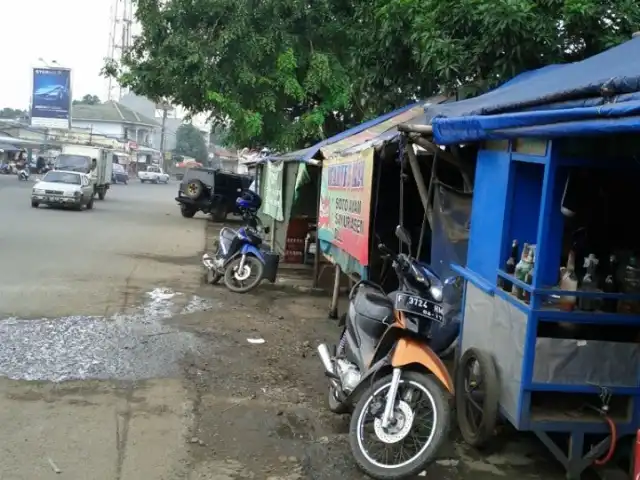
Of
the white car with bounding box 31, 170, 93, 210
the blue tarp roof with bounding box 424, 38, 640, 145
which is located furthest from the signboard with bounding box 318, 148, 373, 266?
the white car with bounding box 31, 170, 93, 210

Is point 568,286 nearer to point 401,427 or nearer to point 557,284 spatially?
point 557,284

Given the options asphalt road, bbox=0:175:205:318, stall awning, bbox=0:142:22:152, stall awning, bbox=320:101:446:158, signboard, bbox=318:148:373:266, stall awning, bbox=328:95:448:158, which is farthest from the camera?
stall awning, bbox=0:142:22:152

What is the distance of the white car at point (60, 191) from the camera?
79.5ft

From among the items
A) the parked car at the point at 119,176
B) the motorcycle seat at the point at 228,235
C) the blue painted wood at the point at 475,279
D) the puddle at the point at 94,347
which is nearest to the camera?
the blue painted wood at the point at 475,279

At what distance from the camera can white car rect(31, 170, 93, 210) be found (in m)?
24.2

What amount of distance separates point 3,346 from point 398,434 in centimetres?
430

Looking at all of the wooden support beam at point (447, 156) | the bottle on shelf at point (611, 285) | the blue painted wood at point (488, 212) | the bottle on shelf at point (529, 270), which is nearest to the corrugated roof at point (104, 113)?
the wooden support beam at point (447, 156)

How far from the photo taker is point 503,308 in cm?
436

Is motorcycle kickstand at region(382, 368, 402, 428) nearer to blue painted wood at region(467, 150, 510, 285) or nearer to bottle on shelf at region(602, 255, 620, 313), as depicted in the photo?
blue painted wood at region(467, 150, 510, 285)

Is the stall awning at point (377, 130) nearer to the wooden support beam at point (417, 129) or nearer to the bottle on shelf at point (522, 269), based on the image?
the wooden support beam at point (417, 129)

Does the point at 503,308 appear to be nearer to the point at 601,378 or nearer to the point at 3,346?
the point at 601,378

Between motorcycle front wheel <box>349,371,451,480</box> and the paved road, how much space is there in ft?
3.68

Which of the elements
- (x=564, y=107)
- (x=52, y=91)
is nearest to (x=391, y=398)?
(x=564, y=107)

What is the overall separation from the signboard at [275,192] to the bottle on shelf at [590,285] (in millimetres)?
9491
